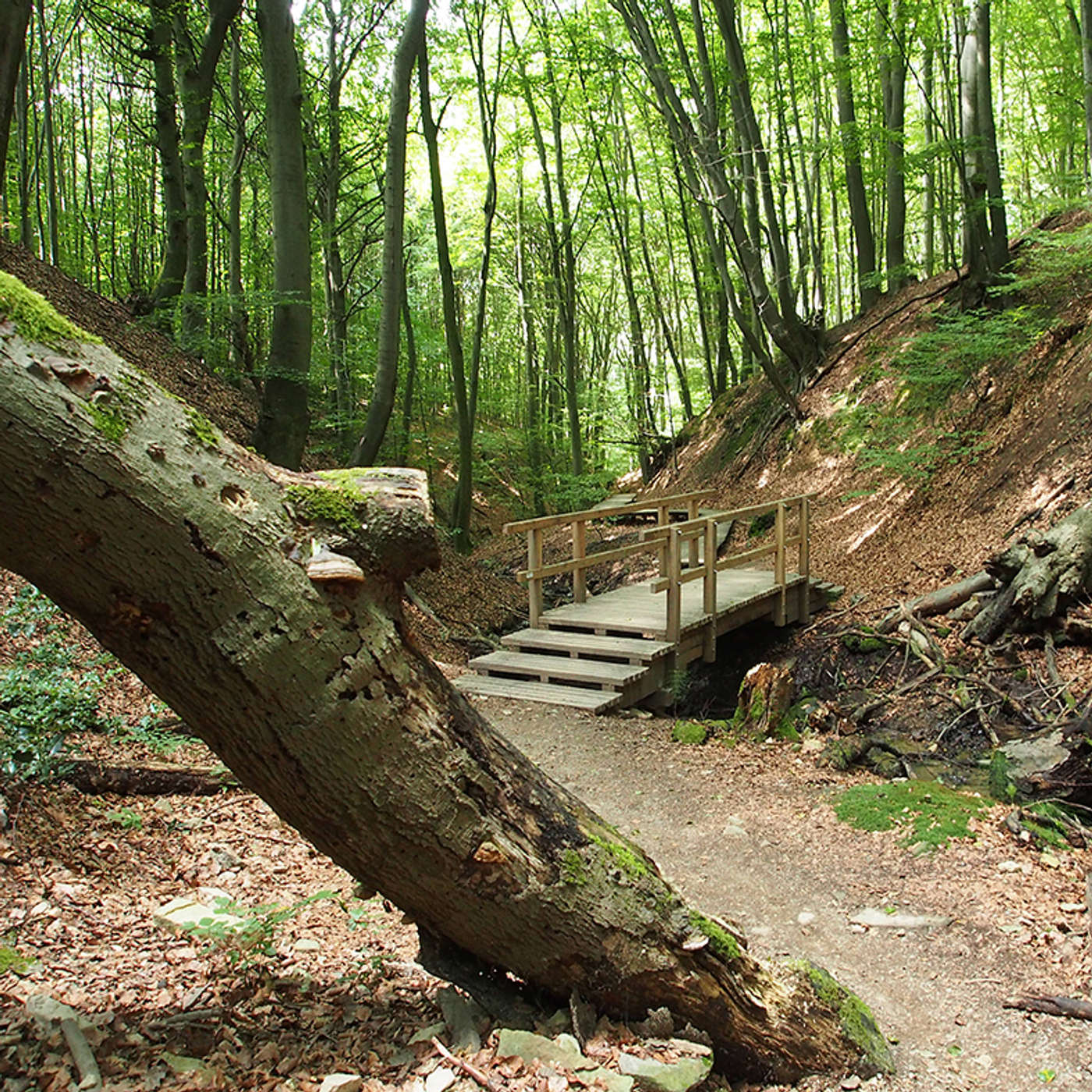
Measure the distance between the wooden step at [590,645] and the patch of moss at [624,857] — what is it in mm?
5513

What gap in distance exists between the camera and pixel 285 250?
326 inches

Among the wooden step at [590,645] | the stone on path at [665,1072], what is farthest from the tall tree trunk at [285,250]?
the stone on path at [665,1072]

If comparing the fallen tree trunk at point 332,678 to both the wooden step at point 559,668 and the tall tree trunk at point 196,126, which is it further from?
the tall tree trunk at point 196,126

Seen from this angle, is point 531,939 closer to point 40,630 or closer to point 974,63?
point 40,630

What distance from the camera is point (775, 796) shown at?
6012 millimetres

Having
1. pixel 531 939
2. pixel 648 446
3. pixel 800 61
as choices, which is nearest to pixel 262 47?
pixel 531 939

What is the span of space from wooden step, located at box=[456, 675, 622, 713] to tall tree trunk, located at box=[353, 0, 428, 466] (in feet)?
9.85

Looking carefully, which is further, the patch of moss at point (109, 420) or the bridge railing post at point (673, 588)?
the bridge railing post at point (673, 588)

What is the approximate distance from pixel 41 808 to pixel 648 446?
17.1m

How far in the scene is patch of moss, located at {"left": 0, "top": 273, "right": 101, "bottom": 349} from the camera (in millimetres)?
1625

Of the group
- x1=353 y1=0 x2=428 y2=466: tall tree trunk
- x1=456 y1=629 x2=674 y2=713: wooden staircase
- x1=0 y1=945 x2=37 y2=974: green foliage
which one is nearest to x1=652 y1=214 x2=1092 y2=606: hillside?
x1=456 y1=629 x2=674 y2=713: wooden staircase

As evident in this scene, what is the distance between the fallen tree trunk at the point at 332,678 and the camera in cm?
163

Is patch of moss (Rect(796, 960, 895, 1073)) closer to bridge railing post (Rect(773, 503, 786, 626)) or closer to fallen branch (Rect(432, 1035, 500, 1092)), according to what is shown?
fallen branch (Rect(432, 1035, 500, 1092))

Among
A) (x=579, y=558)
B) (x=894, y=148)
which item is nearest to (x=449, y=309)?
(x=579, y=558)
